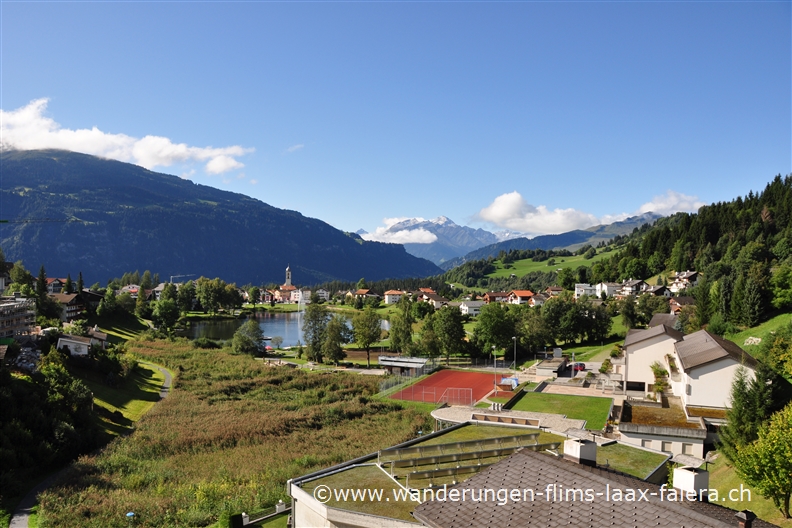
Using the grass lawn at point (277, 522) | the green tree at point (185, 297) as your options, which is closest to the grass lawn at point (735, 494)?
the grass lawn at point (277, 522)

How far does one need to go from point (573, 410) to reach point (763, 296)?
23533 mm

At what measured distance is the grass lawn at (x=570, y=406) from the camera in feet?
96.3

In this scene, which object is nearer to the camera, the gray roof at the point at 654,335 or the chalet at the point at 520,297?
the gray roof at the point at 654,335

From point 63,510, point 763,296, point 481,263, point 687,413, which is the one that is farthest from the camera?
point 481,263

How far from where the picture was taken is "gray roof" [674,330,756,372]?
2645 cm

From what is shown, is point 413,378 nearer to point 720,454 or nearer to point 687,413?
point 687,413

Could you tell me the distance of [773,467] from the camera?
537 inches

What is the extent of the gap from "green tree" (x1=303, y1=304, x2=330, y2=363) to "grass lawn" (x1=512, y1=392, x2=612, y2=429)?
27855 millimetres

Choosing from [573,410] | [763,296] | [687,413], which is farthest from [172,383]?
[763,296]

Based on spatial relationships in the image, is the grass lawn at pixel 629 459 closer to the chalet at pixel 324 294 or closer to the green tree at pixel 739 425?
the green tree at pixel 739 425

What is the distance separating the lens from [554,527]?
7.23 meters

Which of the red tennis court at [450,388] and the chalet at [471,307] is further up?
the chalet at [471,307]

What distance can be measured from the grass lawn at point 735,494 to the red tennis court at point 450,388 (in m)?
17.3

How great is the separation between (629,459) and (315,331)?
1779 inches
